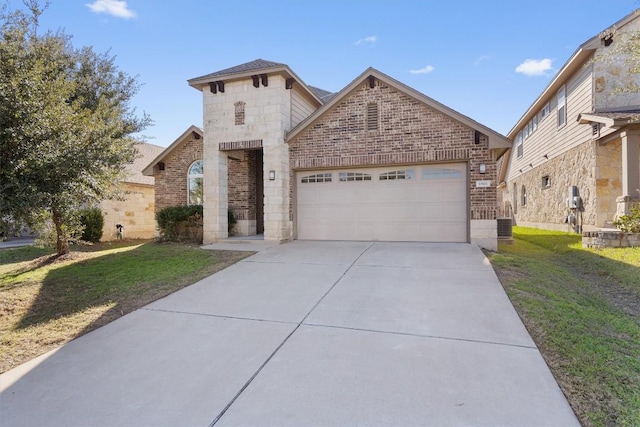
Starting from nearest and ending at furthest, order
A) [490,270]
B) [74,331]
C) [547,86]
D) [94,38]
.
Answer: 1. [74,331]
2. [490,270]
3. [94,38]
4. [547,86]

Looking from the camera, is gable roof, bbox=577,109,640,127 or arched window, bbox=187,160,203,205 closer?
gable roof, bbox=577,109,640,127

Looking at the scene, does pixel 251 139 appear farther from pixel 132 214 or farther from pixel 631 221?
pixel 631 221

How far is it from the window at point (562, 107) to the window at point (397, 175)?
8.82m

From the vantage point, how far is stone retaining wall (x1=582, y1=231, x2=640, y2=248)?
348 inches

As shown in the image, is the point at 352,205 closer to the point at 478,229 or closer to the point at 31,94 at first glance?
the point at 478,229

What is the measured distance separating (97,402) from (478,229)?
9113 millimetres

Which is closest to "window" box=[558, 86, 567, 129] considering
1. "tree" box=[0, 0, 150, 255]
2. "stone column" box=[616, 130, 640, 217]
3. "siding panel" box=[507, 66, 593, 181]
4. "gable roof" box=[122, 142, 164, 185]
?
"siding panel" box=[507, 66, 593, 181]

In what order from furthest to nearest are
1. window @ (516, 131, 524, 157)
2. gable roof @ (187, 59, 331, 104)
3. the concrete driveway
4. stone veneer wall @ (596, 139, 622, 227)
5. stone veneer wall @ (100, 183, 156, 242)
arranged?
1. window @ (516, 131, 524, 157)
2. stone veneer wall @ (100, 183, 156, 242)
3. stone veneer wall @ (596, 139, 622, 227)
4. gable roof @ (187, 59, 331, 104)
5. the concrete driveway

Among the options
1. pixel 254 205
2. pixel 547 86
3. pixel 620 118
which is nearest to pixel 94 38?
pixel 254 205

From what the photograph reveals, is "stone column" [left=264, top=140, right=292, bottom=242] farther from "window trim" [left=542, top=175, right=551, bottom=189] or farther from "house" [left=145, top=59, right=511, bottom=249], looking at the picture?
"window trim" [left=542, top=175, right=551, bottom=189]

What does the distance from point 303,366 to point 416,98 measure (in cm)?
857

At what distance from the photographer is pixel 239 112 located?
10945 millimetres

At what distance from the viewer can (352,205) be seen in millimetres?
10570

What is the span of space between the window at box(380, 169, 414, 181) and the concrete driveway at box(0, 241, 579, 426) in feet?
17.2
